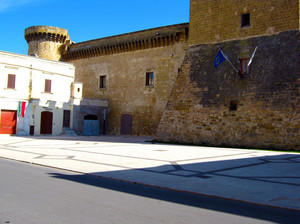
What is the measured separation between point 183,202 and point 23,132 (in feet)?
68.9

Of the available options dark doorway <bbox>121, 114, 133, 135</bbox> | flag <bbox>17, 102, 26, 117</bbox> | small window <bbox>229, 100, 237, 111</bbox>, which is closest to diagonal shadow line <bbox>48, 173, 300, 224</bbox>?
small window <bbox>229, 100, 237, 111</bbox>

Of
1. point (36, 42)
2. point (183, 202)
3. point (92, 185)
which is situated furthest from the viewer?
point (36, 42)

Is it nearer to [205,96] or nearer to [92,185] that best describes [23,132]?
[205,96]

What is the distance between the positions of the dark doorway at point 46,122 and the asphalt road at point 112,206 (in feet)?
62.3

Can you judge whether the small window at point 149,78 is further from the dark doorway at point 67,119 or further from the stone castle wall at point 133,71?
the dark doorway at point 67,119

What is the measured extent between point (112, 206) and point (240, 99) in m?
14.7

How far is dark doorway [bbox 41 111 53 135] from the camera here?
2447 centimetres

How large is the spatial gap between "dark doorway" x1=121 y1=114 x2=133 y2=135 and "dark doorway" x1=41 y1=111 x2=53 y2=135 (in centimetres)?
657

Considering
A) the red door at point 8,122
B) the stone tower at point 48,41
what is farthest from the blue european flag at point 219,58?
the stone tower at point 48,41

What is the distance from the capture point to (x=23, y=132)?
2331 cm

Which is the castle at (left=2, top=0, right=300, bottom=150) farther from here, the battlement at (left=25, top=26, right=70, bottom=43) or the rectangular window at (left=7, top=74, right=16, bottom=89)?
the battlement at (left=25, top=26, right=70, bottom=43)

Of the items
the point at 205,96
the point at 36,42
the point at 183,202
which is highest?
the point at 36,42

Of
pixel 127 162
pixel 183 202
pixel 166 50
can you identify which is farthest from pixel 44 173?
pixel 166 50

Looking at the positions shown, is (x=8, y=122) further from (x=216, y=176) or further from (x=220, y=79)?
(x=216, y=176)
